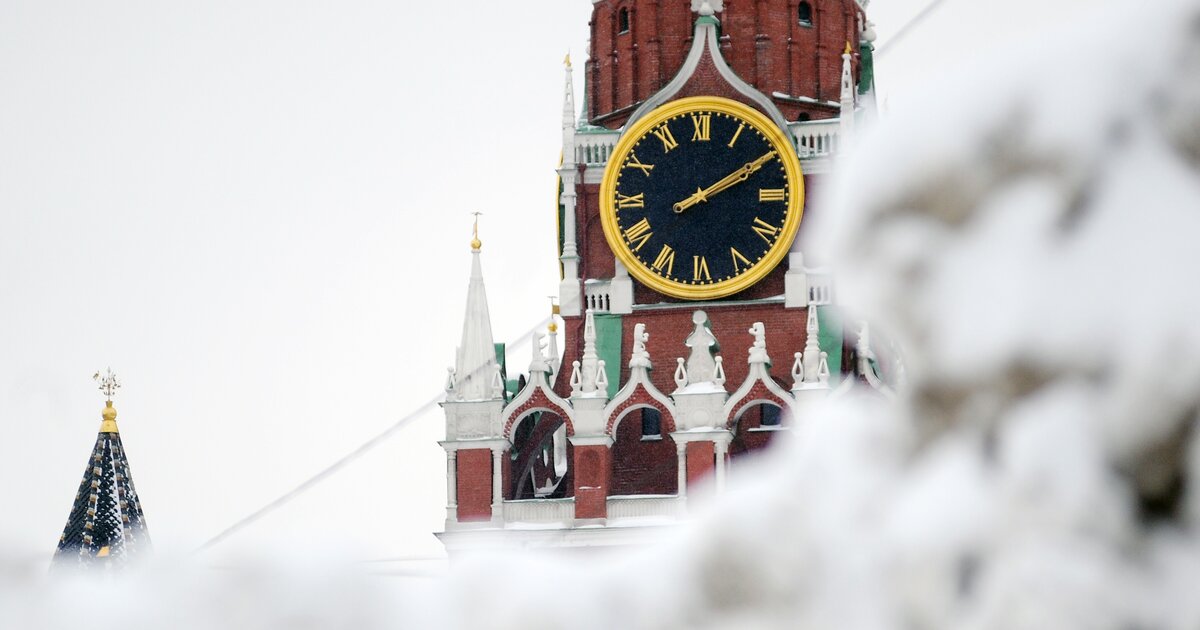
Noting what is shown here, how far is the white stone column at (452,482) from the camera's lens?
101 ft

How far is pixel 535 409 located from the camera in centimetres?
3128

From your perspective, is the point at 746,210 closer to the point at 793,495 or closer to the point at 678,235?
the point at 678,235

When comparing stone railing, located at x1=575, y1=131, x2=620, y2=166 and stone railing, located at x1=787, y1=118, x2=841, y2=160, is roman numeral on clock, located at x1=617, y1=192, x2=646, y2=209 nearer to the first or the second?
stone railing, located at x1=575, y1=131, x2=620, y2=166

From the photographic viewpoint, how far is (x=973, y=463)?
339cm

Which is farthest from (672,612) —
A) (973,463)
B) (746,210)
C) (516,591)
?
(746,210)

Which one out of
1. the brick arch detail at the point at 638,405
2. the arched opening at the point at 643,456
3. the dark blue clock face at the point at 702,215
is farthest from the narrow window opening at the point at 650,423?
the dark blue clock face at the point at 702,215

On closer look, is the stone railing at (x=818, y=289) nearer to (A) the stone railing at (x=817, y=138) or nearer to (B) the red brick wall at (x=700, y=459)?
(A) the stone railing at (x=817, y=138)

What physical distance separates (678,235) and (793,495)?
2808 cm

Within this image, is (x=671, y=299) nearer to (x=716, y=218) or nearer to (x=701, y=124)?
(x=716, y=218)

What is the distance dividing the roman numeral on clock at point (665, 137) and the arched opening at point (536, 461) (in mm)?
3648

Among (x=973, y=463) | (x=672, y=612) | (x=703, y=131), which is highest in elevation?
(x=703, y=131)

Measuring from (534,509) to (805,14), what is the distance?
25.5ft

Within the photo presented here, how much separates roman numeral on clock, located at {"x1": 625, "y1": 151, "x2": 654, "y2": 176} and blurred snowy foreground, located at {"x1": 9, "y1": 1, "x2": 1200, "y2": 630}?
92.4 ft

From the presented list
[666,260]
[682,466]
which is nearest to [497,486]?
[682,466]
